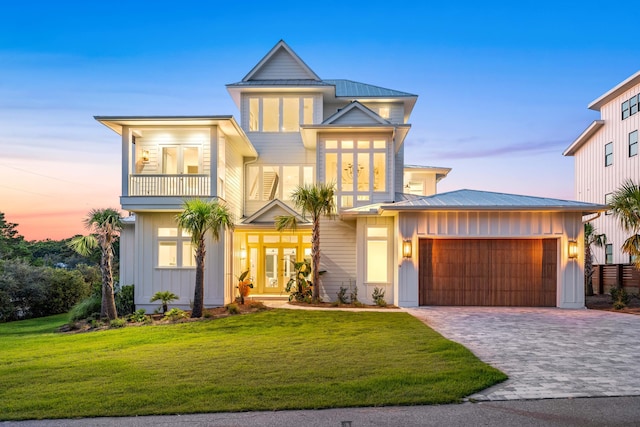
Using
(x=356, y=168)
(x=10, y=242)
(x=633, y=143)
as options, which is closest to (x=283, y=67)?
(x=356, y=168)

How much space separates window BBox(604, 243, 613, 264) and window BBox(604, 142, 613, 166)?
14.3ft

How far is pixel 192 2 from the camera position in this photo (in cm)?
2009

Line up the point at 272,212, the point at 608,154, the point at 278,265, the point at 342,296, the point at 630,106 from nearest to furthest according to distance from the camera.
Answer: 1. the point at 342,296
2. the point at 272,212
3. the point at 278,265
4. the point at 630,106
5. the point at 608,154

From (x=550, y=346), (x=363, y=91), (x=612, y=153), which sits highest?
(x=363, y=91)

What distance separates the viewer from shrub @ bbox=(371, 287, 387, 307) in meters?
15.9

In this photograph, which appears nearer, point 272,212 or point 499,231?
point 499,231

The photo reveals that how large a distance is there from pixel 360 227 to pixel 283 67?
8.89 m

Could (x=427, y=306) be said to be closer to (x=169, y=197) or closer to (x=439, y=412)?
(x=169, y=197)

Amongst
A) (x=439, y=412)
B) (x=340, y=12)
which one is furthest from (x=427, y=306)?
(x=340, y=12)

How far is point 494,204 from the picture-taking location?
14.8 meters

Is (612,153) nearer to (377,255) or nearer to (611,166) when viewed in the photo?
(611,166)

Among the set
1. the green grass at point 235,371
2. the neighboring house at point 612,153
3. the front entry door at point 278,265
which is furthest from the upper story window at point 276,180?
the neighboring house at point 612,153

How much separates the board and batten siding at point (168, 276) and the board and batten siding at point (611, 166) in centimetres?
1807

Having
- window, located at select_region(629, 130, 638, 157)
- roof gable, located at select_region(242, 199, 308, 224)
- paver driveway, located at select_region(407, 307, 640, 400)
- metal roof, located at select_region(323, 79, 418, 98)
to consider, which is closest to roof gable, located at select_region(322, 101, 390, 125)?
metal roof, located at select_region(323, 79, 418, 98)
